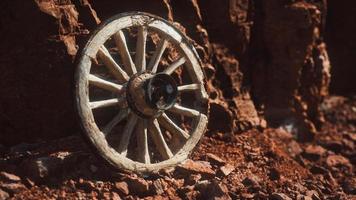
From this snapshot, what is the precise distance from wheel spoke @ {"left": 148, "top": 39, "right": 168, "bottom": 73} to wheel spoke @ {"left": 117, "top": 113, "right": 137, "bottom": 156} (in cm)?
55

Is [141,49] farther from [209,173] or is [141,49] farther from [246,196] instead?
[246,196]

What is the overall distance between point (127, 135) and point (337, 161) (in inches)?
121

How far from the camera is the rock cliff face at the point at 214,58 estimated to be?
546 centimetres

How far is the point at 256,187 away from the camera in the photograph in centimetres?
566

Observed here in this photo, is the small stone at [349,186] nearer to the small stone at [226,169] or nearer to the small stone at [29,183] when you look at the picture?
the small stone at [226,169]

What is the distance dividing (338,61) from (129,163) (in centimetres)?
546

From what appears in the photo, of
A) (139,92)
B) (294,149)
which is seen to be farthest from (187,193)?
(294,149)

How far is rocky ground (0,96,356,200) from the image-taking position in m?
4.95

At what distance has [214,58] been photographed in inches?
270

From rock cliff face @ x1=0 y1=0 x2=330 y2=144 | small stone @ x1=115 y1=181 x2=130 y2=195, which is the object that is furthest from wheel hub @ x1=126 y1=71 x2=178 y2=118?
small stone @ x1=115 y1=181 x2=130 y2=195

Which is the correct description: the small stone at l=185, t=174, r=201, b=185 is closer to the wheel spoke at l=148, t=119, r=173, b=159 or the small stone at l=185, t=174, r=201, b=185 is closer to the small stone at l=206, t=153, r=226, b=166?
the wheel spoke at l=148, t=119, r=173, b=159

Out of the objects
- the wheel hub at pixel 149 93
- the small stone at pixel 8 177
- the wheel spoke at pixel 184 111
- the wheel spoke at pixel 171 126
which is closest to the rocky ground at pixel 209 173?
the small stone at pixel 8 177

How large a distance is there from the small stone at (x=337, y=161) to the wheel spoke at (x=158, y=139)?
2.43 m

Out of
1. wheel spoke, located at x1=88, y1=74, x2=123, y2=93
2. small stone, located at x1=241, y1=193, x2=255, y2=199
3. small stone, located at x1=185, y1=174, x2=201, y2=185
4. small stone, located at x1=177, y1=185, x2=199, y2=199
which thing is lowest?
small stone, located at x1=241, y1=193, x2=255, y2=199
